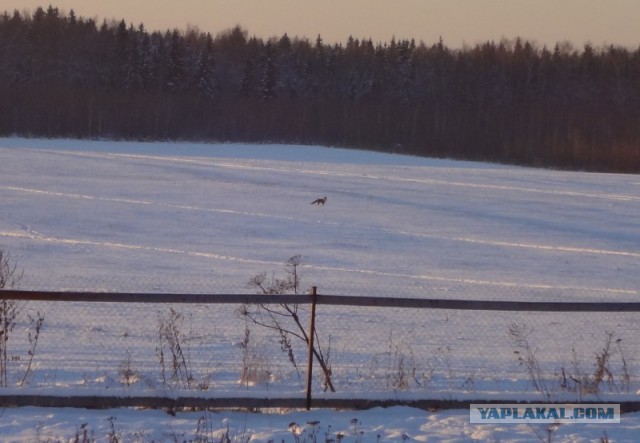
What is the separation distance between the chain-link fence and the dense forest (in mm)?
57223

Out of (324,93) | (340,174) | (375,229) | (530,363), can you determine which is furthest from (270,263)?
(324,93)

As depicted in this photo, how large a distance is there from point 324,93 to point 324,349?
9118cm

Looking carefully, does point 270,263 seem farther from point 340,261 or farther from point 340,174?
point 340,174

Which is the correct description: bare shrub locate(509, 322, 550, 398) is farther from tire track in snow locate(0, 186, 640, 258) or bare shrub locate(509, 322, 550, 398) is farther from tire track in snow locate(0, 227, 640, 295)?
tire track in snow locate(0, 186, 640, 258)

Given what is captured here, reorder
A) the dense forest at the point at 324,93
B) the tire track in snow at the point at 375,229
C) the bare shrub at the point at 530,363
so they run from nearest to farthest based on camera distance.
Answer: the bare shrub at the point at 530,363 < the tire track in snow at the point at 375,229 < the dense forest at the point at 324,93

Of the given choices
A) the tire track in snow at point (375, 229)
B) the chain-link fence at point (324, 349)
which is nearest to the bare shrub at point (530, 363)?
the chain-link fence at point (324, 349)

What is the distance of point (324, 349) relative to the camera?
1137cm

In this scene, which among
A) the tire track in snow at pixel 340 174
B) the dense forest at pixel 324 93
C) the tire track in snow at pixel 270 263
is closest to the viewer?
the tire track in snow at pixel 270 263

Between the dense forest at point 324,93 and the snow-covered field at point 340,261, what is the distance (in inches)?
1168

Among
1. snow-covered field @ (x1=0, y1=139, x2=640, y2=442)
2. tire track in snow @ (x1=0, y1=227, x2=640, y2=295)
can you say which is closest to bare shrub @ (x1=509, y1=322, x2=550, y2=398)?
snow-covered field @ (x1=0, y1=139, x2=640, y2=442)

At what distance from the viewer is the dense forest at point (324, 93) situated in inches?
3191

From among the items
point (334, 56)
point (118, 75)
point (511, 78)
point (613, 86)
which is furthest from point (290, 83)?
point (613, 86)

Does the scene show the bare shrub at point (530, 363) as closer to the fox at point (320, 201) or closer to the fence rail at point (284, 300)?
the fence rail at point (284, 300)

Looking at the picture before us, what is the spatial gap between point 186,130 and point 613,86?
44366 mm
